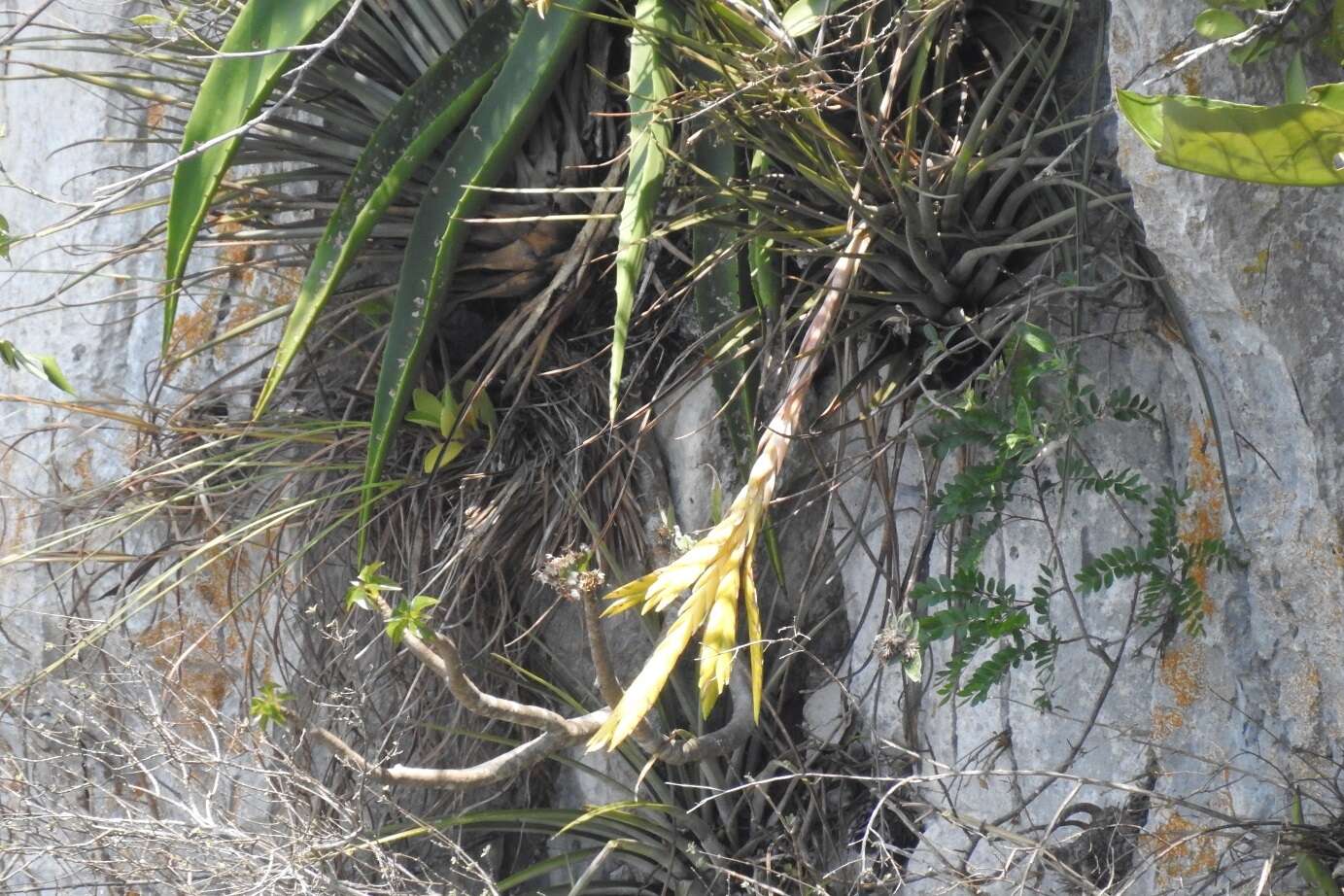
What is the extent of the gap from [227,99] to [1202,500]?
114 cm

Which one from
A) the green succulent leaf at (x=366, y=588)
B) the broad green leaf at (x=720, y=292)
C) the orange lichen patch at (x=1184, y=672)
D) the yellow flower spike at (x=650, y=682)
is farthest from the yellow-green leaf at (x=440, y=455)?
the orange lichen patch at (x=1184, y=672)

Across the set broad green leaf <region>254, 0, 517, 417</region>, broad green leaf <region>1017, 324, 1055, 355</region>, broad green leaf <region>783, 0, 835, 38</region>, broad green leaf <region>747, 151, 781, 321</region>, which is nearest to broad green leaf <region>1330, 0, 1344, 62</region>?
broad green leaf <region>1017, 324, 1055, 355</region>

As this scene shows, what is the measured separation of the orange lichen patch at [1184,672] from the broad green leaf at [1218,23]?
0.57 meters

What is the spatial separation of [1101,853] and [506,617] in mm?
832

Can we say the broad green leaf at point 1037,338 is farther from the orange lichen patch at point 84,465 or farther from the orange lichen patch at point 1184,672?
the orange lichen patch at point 84,465

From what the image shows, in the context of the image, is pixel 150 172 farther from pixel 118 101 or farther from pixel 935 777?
pixel 118 101

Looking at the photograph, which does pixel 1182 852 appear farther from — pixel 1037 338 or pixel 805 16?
pixel 805 16

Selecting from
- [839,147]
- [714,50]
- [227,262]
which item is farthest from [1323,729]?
[227,262]

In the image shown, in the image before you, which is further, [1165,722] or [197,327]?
[197,327]

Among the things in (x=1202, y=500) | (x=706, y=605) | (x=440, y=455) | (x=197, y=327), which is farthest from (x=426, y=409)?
(x=1202, y=500)

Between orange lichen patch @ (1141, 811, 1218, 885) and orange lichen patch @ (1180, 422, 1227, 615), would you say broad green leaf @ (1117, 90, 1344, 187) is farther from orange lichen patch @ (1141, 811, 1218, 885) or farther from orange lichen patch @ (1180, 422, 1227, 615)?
orange lichen patch @ (1141, 811, 1218, 885)

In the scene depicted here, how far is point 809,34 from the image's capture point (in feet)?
5.00

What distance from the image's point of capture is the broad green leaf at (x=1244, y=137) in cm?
95

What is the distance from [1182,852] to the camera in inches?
50.3
